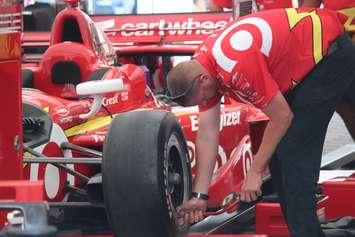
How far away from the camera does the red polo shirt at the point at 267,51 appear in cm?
398

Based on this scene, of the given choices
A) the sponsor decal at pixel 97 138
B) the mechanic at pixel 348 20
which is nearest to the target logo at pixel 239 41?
the mechanic at pixel 348 20

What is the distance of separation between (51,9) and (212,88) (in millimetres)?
7077

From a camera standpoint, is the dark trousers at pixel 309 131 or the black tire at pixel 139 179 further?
the dark trousers at pixel 309 131

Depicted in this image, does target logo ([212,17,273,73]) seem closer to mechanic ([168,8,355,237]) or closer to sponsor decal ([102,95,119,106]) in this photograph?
mechanic ([168,8,355,237])

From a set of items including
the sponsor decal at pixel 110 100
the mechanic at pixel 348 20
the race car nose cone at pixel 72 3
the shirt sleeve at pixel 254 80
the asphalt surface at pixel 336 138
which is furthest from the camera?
the asphalt surface at pixel 336 138

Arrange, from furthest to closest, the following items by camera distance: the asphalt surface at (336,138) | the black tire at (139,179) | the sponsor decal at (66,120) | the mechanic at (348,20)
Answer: the asphalt surface at (336,138) < the sponsor decal at (66,120) < the mechanic at (348,20) < the black tire at (139,179)

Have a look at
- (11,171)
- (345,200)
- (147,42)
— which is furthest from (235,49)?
(147,42)

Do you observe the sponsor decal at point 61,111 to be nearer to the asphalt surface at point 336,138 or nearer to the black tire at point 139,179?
the black tire at point 139,179

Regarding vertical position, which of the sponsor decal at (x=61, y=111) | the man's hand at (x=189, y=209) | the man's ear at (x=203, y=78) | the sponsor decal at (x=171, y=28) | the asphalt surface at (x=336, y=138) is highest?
the man's ear at (x=203, y=78)

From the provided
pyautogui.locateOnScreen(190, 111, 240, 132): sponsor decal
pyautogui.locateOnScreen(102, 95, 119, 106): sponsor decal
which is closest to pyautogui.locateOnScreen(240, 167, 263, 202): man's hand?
Result: pyautogui.locateOnScreen(102, 95, 119, 106): sponsor decal

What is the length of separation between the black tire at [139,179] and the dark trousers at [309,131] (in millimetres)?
510

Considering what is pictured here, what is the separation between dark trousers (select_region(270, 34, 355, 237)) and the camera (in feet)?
14.1

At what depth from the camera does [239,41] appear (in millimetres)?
4062

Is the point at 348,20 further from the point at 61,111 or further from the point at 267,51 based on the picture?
the point at 61,111
